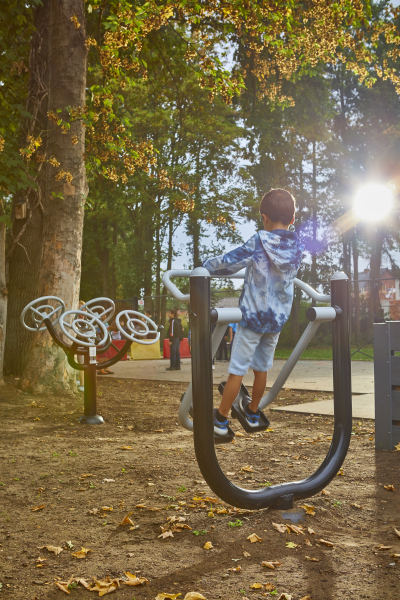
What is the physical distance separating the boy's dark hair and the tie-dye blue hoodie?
13 cm

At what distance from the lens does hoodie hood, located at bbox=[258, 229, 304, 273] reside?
3.40 meters

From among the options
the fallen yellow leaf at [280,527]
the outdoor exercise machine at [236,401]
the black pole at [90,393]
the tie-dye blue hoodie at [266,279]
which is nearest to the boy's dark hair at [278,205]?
the tie-dye blue hoodie at [266,279]

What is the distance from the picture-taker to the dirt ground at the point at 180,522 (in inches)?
113

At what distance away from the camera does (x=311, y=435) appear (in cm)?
671

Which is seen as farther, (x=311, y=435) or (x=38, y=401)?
(x=38, y=401)

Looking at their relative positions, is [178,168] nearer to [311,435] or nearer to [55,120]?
[55,120]

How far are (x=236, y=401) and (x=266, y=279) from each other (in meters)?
0.86

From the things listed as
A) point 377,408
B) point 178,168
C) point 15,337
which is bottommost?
point 377,408

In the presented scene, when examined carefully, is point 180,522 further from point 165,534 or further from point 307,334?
→ point 307,334

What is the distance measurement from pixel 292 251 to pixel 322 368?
13006 mm

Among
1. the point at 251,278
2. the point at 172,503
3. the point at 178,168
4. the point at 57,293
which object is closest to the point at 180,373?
the point at 57,293

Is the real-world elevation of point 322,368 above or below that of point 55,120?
below

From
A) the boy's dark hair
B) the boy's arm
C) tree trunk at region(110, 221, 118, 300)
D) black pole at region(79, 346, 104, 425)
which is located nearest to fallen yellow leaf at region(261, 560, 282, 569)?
the boy's arm

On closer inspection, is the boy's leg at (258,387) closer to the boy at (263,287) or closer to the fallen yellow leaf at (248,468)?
the boy at (263,287)
